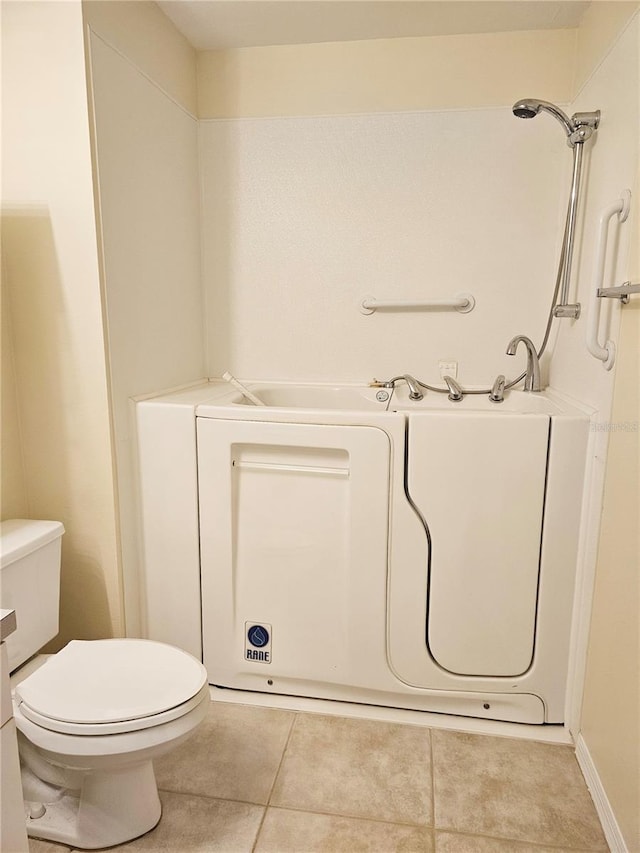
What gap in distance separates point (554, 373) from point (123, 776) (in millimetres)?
1822

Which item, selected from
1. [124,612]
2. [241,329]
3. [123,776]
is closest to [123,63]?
[241,329]

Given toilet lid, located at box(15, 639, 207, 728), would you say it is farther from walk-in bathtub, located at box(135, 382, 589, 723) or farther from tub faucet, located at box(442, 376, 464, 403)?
tub faucet, located at box(442, 376, 464, 403)

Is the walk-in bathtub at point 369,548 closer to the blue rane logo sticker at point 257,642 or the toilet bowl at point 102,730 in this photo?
the blue rane logo sticker at point 257,642

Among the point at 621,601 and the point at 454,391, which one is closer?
the point at 621,601

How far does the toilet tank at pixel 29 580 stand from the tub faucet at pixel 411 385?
4.11 ft

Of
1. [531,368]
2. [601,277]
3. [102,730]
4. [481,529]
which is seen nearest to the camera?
[102,730]

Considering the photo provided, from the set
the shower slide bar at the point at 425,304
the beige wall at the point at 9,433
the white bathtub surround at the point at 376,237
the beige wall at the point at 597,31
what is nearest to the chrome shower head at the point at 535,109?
the beige wall at the point at 597,31

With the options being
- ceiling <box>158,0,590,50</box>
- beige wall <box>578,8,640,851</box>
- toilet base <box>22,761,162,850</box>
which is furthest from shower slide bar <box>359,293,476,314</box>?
toilet base <box>22,761,162,850</box>

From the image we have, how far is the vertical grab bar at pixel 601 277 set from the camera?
142 cm

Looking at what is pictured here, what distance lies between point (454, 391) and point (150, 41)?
156 cm

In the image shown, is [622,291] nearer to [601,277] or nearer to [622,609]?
[601,277]

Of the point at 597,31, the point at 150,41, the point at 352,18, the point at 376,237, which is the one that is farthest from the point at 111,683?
the point at 597,31

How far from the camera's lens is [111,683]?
1.29 meters

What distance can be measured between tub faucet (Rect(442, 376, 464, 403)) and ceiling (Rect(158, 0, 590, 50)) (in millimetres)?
1231
